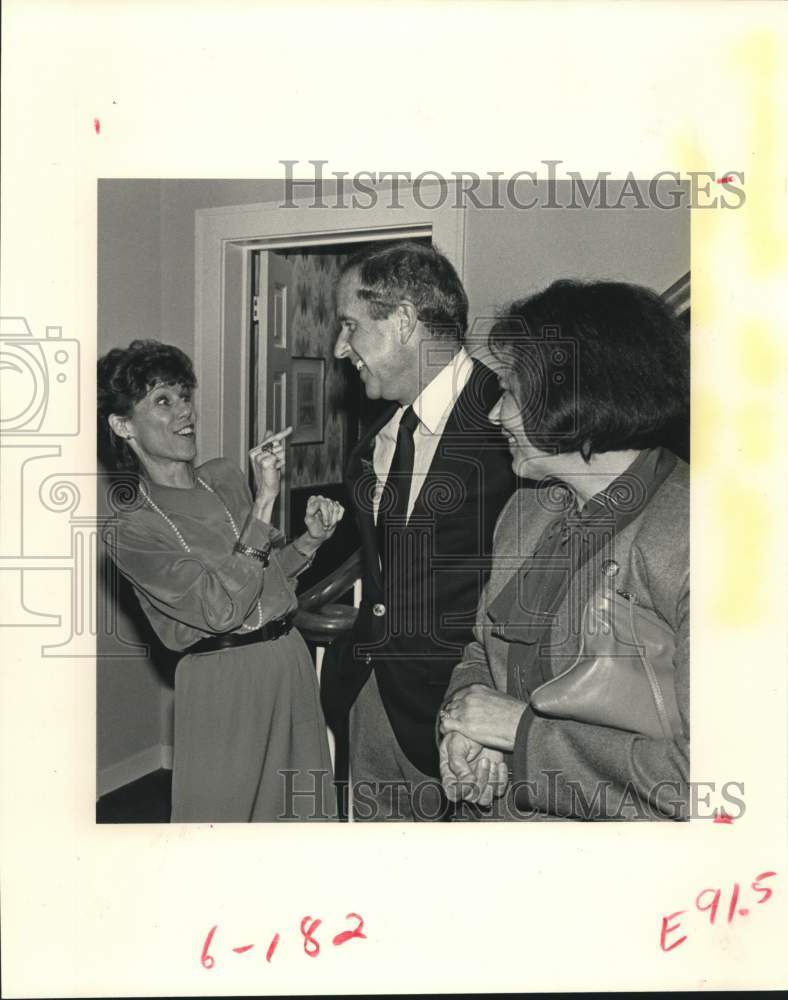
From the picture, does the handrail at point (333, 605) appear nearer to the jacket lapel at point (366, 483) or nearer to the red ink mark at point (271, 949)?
the jacket lapel at point (366, 483)

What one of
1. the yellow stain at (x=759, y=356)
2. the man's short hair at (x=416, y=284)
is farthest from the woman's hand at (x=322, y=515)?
the yellow stain at (x=759, y=356)

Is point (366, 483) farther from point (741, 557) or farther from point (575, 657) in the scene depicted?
point (741, 557)

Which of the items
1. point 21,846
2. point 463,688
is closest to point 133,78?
point 463,688

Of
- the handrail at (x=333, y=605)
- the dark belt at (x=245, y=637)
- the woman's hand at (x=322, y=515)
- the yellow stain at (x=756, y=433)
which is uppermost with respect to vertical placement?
the yellow stain at (x=756, y=433)

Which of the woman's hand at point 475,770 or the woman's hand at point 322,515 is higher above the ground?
the woman's hand at point 322,515

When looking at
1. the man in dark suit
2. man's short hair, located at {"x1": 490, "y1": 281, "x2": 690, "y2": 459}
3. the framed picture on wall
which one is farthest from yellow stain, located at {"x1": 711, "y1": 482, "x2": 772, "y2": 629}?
the framed picture on wall

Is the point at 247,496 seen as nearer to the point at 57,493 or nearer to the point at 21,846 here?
the point at 57,493

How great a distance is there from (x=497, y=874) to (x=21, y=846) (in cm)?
83

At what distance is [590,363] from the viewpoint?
6.98ft

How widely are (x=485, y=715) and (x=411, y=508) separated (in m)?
0.38

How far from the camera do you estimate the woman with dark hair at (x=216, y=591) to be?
7.18ft

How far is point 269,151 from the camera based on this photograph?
84.8 inches

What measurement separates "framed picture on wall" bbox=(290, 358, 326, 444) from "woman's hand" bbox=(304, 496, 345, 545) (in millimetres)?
108

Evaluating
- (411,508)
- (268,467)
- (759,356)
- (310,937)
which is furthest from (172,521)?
(759,356)
